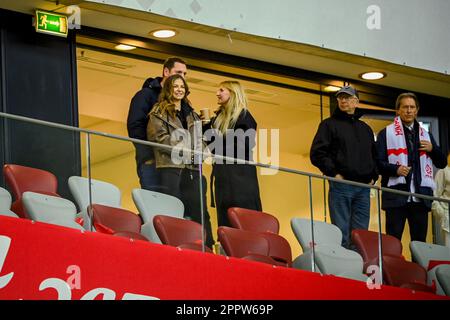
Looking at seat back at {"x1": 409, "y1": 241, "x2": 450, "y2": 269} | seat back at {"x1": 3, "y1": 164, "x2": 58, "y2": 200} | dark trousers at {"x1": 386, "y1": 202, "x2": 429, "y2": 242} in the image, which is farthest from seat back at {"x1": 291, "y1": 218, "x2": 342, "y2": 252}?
seat back at {"x1": 3, "y1": 164, "x2": 58, "y2": 200}

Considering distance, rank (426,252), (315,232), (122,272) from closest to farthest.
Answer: (122,272) < (315,232) < (426,252)

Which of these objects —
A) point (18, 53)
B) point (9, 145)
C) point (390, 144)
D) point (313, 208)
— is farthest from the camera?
point (390, 144)

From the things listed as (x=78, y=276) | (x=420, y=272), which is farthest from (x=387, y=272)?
(x=78, y=276)

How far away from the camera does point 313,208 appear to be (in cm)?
958

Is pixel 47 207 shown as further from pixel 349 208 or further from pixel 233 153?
pixel 349 208

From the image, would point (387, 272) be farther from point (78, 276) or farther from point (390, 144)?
point (78, 276)

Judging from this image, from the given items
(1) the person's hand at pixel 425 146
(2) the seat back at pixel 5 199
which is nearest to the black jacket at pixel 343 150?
(1) the person's hand at pixel 425 146

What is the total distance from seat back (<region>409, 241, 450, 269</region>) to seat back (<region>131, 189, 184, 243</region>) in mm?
2456

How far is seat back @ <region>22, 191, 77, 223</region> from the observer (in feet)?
26.1

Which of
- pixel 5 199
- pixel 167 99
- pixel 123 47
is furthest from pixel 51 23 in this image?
pixel 5 199

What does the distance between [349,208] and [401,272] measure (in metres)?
0.66

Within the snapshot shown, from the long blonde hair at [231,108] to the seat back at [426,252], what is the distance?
1.86 metres

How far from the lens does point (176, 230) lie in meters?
8.73
